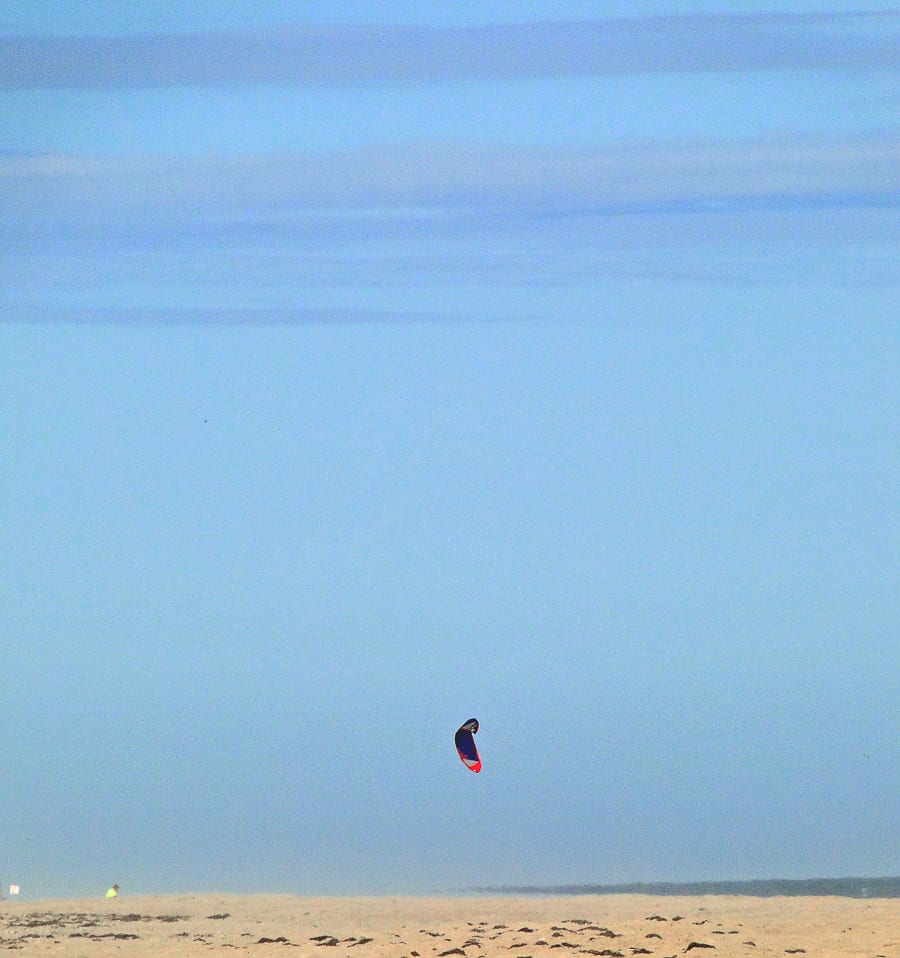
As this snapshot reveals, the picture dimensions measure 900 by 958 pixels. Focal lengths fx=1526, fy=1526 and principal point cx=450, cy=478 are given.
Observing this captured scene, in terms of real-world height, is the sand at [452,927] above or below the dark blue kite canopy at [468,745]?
below

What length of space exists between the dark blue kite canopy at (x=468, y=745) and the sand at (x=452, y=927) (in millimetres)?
2833

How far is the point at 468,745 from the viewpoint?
1243 inches

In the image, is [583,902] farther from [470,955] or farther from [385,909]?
[470,955]

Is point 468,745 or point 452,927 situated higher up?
point 468,745

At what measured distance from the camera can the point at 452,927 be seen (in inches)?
1017

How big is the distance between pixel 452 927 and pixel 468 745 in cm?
610

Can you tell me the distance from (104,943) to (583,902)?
37.2 feet

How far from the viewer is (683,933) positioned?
23.5m

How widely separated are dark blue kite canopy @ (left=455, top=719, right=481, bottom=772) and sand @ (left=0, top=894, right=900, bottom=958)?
2833mm

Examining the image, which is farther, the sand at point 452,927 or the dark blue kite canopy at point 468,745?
the dark blue kite canopy at point 468,745

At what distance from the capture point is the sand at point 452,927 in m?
21.8

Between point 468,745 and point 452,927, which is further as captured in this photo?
point 468,745

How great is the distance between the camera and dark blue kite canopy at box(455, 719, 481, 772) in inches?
1212

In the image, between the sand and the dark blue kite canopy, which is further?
the dark blue kite canopy
